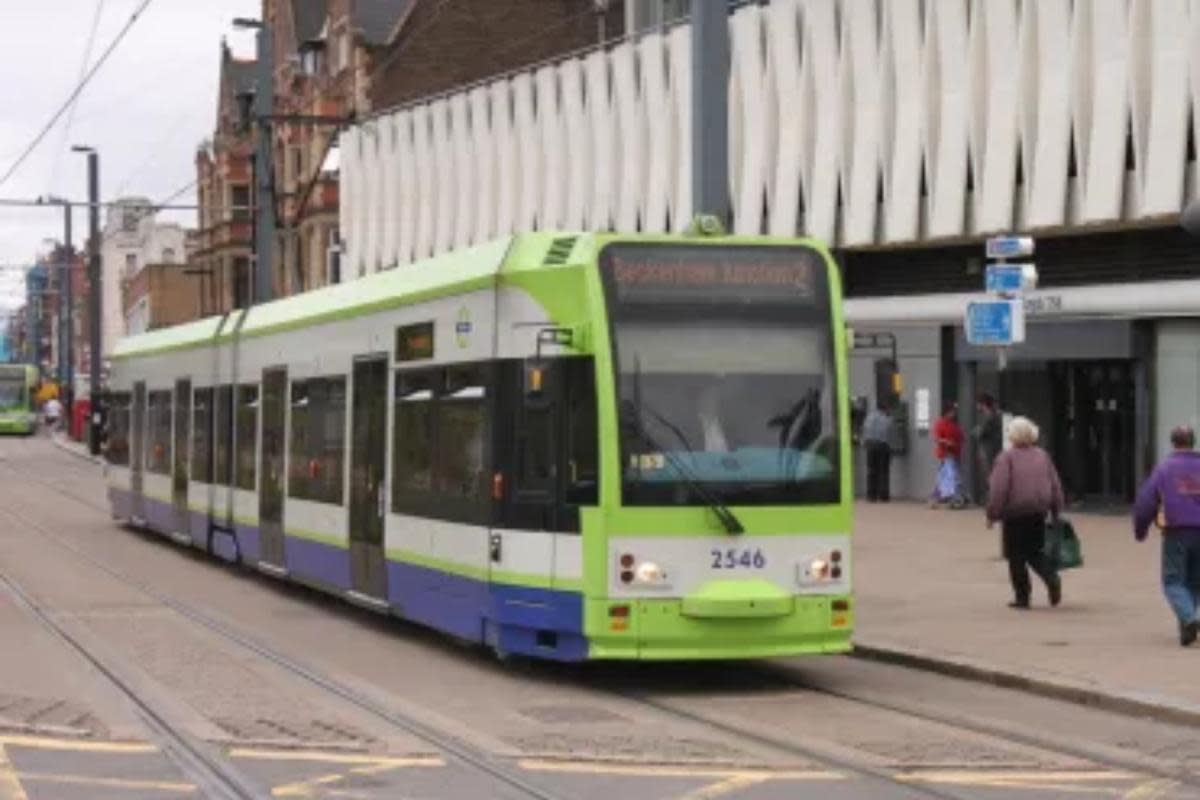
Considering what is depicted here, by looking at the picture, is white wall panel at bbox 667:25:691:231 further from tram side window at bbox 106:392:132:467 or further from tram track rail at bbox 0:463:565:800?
tram track rail at bbox 0:463:565:800

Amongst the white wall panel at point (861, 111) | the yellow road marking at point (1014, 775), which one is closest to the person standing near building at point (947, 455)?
the white wall panel at point (861, 111)

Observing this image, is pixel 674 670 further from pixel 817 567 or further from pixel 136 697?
pixel 136 697

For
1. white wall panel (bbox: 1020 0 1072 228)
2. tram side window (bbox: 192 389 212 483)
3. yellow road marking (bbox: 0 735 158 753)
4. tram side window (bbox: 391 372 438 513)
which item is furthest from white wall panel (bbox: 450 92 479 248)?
yellow road marking (bbox: 0 735 158 753)

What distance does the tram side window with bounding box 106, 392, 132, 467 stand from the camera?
2962cm

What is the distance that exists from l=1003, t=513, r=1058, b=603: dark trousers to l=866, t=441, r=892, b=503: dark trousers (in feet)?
53.8

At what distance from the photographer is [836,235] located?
112 ft

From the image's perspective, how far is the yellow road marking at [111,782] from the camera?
8891 millimetres

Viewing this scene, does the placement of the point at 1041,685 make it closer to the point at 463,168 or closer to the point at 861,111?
the point at 861,111

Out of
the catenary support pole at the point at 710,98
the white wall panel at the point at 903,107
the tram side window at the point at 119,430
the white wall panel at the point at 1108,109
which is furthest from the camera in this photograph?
the white wall panel at the point at 903,107

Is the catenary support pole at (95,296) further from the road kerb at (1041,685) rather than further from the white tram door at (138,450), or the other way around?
the road kerb at (1041,685)

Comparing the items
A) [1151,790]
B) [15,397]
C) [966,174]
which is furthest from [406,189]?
[1151,790]

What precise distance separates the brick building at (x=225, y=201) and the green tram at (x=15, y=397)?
27.2 feet

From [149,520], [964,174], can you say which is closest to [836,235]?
[964,174]

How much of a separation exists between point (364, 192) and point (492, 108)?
9.43 metres
